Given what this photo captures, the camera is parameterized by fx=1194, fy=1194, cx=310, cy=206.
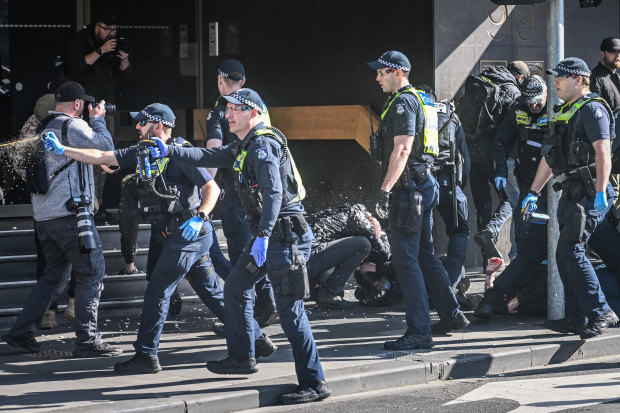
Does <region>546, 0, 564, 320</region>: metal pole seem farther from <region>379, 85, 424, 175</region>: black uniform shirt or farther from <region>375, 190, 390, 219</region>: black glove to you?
<region>375, 190, 390, 219</region>: black glove

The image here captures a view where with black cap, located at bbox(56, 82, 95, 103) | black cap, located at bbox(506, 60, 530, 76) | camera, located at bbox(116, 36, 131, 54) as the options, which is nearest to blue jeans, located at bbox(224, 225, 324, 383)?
black cap, located at bbox(56, 82, 95, 103)

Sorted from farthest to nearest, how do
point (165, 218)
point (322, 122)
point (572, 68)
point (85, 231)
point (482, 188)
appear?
point (322, 122)
point (482, 188)
point (572, 68)
point (85, 231)
point (165, 218)

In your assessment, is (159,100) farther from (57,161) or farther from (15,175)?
(57,161)

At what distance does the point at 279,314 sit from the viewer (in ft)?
24.7

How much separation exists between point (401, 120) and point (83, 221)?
245 cm

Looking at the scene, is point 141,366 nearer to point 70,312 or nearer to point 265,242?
point 265,242

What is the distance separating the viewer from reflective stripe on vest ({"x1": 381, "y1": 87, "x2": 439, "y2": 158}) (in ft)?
29.7

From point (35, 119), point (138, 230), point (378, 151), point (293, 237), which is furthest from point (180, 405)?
point (35, 119)

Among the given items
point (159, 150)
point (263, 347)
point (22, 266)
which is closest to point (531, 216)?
point (263, 347)

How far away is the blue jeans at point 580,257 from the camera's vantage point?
9094mm

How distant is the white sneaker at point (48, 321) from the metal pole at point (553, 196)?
4133 mm

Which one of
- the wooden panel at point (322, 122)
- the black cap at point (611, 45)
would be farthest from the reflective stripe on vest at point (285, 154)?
the black cap at point (611, 45)

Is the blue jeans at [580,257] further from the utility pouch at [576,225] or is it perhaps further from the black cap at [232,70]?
the black cap at [232,70]

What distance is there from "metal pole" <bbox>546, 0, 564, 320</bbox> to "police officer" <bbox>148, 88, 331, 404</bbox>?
2.78 meters
